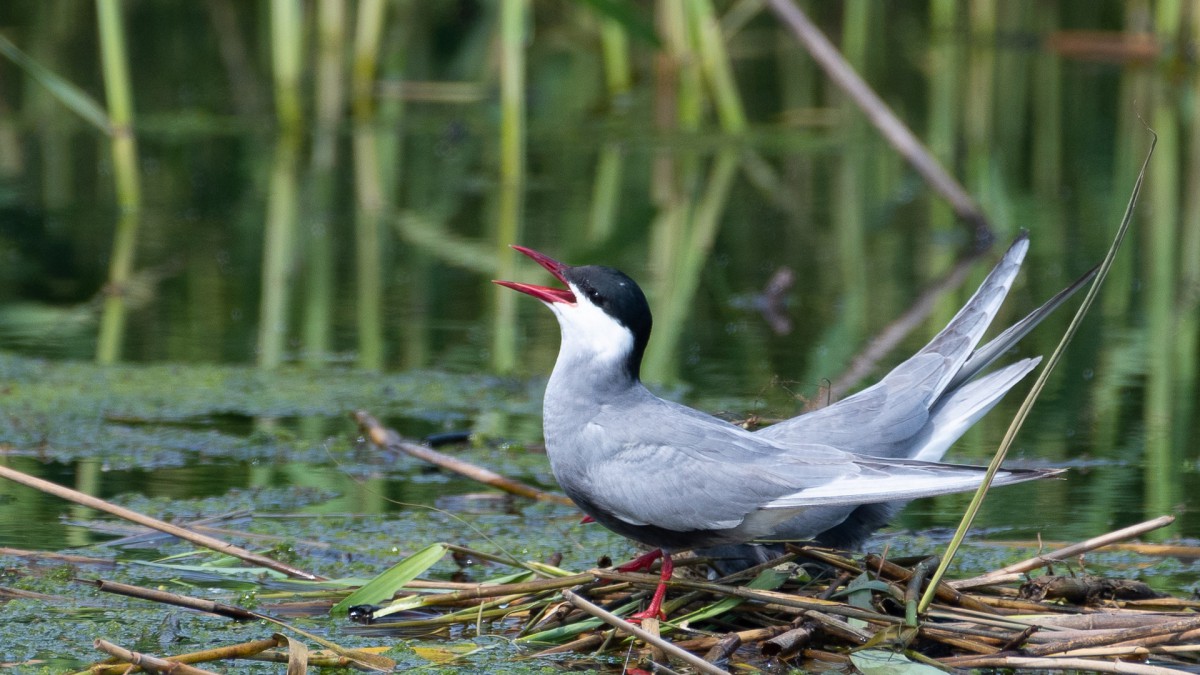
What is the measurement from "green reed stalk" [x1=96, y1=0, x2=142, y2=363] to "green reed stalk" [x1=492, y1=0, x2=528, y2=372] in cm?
195

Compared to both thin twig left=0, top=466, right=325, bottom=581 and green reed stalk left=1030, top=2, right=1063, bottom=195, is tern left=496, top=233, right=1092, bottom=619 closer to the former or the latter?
thin twig left=0, top=466, right=325, bottom=581

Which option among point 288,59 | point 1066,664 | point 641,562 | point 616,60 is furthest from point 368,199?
point 1066,664

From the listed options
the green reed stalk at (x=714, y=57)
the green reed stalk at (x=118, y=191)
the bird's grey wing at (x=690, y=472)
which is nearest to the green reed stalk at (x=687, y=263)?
the green reed stalk at (x=714, y=57)

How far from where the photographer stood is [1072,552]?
13.5 ft

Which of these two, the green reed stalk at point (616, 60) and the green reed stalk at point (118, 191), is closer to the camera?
the green reed stalk at point (118, 191)

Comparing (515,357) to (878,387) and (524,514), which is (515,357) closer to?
(524,514)

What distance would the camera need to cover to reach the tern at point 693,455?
4.08 meters

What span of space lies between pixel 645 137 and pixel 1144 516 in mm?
9154

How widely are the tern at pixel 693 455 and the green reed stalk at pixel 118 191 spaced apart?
3848 millimetres

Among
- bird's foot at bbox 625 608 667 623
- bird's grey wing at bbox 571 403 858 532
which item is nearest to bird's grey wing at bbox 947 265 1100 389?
bird's grey wing at bbox 571 403 858 532

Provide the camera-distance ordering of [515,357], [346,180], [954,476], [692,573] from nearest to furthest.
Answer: [954,476] < [692,573] < [515,357] < [346,180]

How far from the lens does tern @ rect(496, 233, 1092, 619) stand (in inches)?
161

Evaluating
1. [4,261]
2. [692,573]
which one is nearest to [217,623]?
[692,573]

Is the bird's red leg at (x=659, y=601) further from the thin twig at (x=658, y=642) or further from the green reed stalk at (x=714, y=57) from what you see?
the green reed stalk at (x=714, y=57)
